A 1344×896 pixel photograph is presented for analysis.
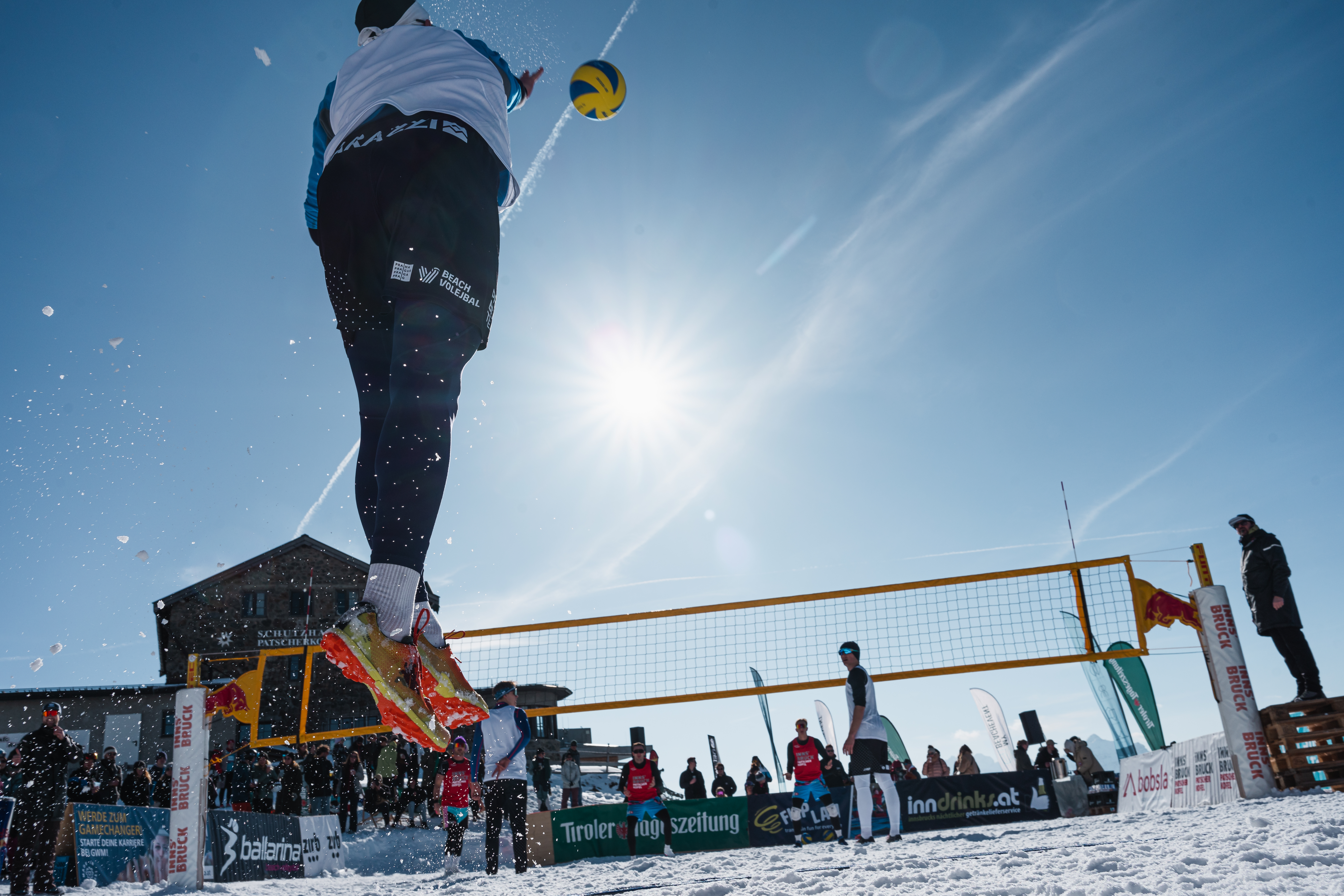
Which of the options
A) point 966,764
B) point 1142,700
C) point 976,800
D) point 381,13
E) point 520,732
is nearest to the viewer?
point 381,13

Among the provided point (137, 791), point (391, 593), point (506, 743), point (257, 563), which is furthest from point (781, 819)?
point (257, 563)

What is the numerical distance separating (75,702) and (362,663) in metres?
38.2

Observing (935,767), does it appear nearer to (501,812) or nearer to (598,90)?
(501,812)

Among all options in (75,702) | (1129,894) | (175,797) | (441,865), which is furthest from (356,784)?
(75,702)

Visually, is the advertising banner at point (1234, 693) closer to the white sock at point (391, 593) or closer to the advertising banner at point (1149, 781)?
the advertising banner at point (1149, 781)

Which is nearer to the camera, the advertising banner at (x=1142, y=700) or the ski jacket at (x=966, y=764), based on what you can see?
the ski jacket at (x=966, y=764)

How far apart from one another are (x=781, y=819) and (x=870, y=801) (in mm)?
4659

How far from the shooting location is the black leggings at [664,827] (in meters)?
10.3

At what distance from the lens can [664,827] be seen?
36.5ft

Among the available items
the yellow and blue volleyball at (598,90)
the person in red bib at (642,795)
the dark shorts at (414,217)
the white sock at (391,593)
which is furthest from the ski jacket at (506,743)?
the dark shorts at (414,217)

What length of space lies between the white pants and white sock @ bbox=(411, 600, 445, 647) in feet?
22.7

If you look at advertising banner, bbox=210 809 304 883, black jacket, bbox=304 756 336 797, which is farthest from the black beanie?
black jacket, bbox=304 756 336 797

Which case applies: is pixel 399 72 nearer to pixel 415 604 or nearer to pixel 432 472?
pixel 432 472

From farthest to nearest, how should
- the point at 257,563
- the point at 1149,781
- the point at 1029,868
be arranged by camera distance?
the point at 257,563, the point at 1149,781, the point at 1029,868
